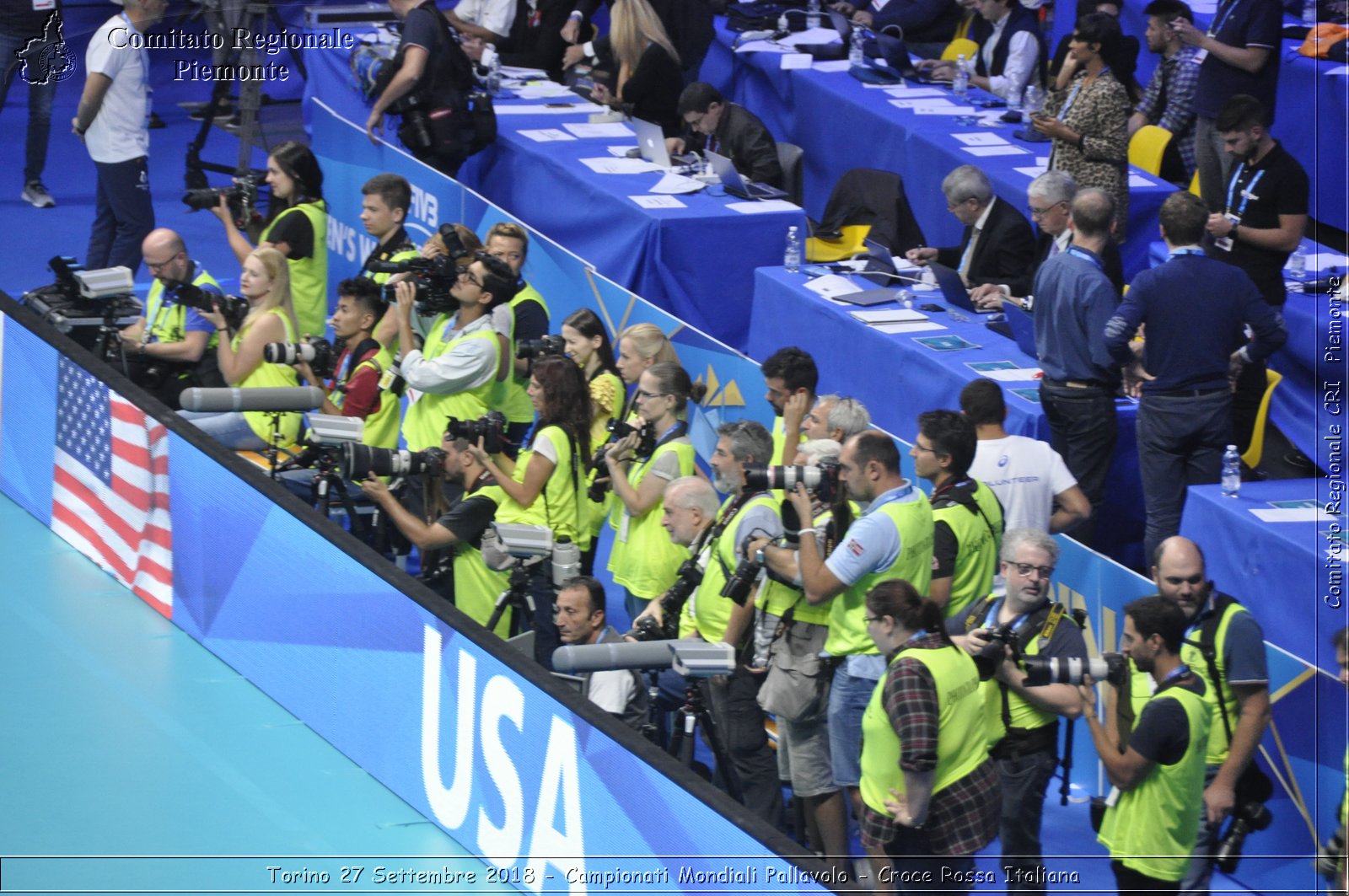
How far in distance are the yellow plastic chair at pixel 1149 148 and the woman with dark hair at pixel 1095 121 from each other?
1.36 metres

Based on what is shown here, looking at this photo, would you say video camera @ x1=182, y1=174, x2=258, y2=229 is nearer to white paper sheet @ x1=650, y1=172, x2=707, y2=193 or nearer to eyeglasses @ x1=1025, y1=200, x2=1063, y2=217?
white paper sheet @ x1=650, y1=172, x2=707, y2=193

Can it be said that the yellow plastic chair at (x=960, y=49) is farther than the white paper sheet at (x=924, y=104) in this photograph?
Yes

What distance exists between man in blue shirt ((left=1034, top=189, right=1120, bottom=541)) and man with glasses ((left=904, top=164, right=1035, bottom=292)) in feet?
4.10

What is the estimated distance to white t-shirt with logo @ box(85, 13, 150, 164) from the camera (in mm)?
10305

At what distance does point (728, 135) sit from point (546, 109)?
1.47 meters

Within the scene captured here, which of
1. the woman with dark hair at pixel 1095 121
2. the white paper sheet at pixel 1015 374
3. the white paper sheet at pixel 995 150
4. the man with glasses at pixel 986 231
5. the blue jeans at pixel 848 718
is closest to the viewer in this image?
the blue jeans at pixel 848 718

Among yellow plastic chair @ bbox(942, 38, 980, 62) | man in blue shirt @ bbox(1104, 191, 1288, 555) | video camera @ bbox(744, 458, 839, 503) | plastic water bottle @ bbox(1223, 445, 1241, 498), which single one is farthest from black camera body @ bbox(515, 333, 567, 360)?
yellow plastic chair @ bbox(942, 38, 980, 62)

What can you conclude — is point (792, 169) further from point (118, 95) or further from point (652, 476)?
point (652, 476)

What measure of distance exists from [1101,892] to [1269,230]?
3619mm

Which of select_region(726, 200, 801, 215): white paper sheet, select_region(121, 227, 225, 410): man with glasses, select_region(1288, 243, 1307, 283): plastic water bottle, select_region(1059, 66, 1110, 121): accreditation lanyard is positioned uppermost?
select_region(1059, 66, 1110, 121): accreditation lanyard

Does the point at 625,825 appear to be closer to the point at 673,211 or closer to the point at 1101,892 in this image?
the point at 1101,892

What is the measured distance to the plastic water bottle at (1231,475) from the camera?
6617mm

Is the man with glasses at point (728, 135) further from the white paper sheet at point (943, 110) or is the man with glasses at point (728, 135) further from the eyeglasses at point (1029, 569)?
the eyeglasses at point (1029, 569)

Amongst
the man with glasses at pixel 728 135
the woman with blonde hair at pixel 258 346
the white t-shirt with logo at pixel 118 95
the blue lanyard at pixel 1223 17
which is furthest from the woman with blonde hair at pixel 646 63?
the woman with blonde hair at pixel 258 346
